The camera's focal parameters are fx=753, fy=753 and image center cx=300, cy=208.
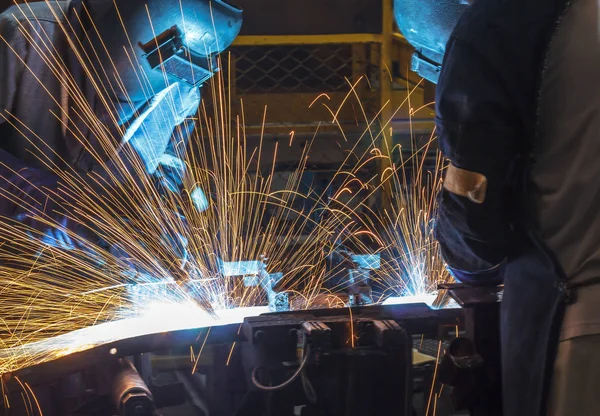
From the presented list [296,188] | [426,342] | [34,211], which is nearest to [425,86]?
[296,188]

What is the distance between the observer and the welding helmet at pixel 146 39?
9.82ft

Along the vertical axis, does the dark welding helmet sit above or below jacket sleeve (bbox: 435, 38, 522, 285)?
above

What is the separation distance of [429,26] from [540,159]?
89cm

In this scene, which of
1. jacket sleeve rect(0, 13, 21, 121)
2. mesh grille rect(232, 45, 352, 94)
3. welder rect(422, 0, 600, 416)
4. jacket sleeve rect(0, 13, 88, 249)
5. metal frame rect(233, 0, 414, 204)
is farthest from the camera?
mesh grille rect(232, 45, 352, 94)

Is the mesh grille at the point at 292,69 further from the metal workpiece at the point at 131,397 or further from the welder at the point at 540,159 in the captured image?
the welder at the point at 540,159

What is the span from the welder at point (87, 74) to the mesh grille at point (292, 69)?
246cm

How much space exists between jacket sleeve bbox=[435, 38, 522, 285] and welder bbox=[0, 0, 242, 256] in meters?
1.58

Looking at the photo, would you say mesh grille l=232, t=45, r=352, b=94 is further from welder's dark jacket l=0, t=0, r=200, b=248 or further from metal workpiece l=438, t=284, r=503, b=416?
metal workpiece l=438, t=284, r=503, b=416

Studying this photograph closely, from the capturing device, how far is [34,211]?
2.83m

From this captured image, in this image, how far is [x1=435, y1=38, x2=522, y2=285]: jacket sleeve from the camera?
1.62 m

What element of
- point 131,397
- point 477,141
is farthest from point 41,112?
point 477,141

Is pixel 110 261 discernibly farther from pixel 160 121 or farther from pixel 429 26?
pixel 429 26

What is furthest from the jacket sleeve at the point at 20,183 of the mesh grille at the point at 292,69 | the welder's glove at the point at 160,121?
the mesh grille at the point at 292,69

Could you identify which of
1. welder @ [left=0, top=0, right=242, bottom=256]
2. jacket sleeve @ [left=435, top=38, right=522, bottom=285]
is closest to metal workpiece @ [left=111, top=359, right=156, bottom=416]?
jacket sleeve @ [left=435, top=38, right=522, bottom=285]
